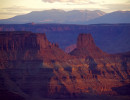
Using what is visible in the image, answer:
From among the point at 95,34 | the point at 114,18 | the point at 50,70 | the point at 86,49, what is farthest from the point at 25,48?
the point at 114,18

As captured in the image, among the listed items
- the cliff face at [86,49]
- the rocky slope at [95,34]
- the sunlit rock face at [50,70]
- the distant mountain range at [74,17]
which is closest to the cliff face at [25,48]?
the sunlit rock face at [50,70]

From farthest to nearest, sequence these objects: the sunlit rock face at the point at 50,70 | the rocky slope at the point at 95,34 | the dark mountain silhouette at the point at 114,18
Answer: the dark mountain silhouette at the point at 114,18 < the rocky slope at the point at 95,34 < the sunlit rock face at the point at 50,70

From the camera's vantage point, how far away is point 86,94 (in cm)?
6719

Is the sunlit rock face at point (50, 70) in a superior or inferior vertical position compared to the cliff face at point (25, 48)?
inferior

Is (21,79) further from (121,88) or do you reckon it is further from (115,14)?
(115,14)

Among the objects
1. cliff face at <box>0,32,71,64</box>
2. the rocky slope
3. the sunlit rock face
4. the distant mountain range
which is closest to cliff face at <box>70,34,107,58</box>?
the sunlit rock face

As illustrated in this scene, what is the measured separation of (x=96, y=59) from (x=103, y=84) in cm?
516

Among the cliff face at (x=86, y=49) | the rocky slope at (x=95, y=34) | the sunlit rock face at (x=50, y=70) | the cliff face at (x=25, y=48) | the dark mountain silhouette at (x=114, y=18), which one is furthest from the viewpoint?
the dark mountain silhouette at (x=114, y=18)

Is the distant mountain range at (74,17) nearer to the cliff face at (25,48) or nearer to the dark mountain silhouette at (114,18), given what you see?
the dark mountain silhouette at (114,18)

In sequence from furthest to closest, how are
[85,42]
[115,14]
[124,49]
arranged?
[115,14] → [124,49] → [85,42]

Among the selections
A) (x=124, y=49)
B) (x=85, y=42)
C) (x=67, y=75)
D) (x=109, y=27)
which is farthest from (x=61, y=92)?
(x=109, y=27)

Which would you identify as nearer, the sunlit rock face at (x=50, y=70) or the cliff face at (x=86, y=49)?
the sunlit rock face at (x=50, y=70)

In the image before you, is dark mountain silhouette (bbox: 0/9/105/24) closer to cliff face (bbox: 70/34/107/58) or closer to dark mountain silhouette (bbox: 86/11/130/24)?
dark mountain silhouette (bbox: 86/11/130/24)

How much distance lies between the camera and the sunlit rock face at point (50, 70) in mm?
66750
